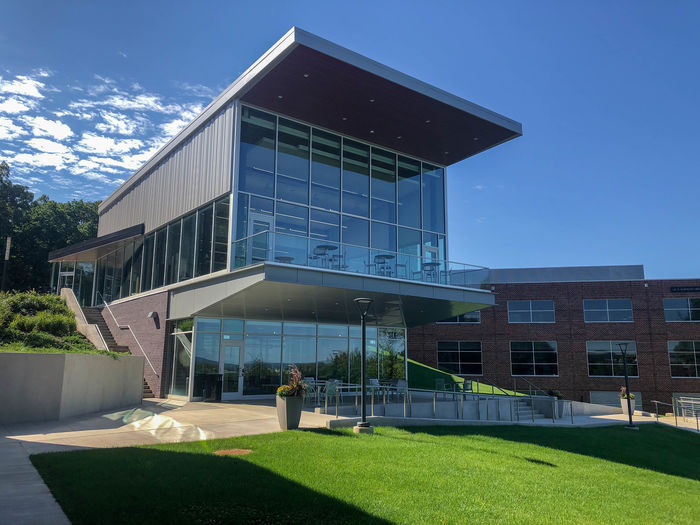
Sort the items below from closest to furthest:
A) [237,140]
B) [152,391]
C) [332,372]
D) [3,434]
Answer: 1. [3,434]
2. [237,140]
3. [152,391]
4. [332,372]

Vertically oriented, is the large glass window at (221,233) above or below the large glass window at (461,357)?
above

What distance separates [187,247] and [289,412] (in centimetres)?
1025

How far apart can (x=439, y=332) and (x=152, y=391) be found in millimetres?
25372

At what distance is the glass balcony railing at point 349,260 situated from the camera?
16.1 meters

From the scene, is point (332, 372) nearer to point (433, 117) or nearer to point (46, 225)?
point (433, 117)

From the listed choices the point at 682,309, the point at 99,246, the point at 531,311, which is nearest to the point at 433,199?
the point at 99,246

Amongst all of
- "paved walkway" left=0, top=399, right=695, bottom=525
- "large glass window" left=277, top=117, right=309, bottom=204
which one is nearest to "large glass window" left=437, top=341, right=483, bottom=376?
"paved walkway" left=0, top=399, right=695, bottom=525

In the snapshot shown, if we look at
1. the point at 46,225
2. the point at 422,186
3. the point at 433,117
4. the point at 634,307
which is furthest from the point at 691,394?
the point at 46,225

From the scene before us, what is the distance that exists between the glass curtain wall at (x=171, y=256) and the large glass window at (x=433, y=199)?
27.6 feet

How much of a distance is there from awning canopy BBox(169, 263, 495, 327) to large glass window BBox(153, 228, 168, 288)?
2166 mm

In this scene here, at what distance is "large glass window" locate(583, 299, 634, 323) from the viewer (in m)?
39.2

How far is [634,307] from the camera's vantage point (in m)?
39.2

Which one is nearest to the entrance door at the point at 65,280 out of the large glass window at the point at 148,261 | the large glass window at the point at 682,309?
the large glass window at the point at 148,261

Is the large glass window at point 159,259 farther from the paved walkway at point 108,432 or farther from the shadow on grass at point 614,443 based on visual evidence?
the shadow on grass at point 614,443
